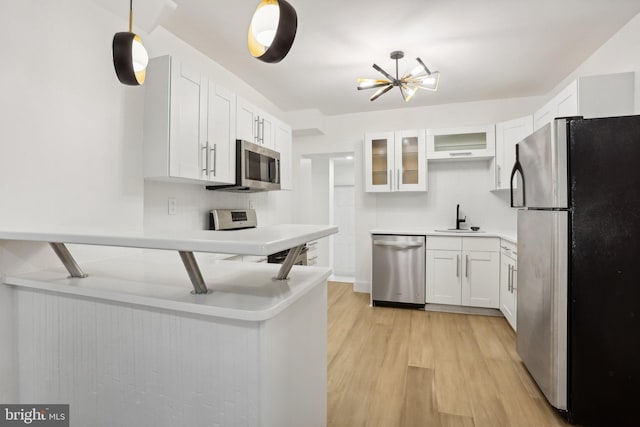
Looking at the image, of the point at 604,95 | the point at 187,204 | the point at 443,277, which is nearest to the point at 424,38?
the point at 604,95

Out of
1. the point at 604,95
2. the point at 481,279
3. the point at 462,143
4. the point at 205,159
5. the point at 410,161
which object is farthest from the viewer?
the point at 410,161

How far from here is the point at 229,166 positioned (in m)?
2.65

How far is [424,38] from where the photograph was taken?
2596 millimetres

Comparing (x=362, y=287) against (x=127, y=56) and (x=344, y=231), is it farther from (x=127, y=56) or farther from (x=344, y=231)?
(x=127, y=56)

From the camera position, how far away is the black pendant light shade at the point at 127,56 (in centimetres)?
125

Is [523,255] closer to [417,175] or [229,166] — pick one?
[417,175]

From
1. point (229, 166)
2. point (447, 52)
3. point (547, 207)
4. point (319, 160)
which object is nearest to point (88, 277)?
point (229, 166)

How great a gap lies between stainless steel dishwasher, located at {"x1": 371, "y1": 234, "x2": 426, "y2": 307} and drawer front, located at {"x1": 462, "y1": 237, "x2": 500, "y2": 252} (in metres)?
0.48

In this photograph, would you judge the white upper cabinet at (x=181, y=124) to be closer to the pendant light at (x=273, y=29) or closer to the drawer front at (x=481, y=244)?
the pendant light at (x=273, y=29)

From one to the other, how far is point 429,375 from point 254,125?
2.61 m

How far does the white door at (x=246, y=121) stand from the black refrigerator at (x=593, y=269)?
230 cm

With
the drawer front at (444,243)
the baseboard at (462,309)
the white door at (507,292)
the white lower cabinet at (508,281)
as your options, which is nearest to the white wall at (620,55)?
the white lower cabinet at (508,281)

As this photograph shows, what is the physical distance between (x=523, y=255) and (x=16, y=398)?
304 cm

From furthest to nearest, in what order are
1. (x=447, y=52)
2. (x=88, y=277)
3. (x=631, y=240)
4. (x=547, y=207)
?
(x=447, y=52)
(x=547, y=207)
(x=631, y=240)
(x=88, y=277)
